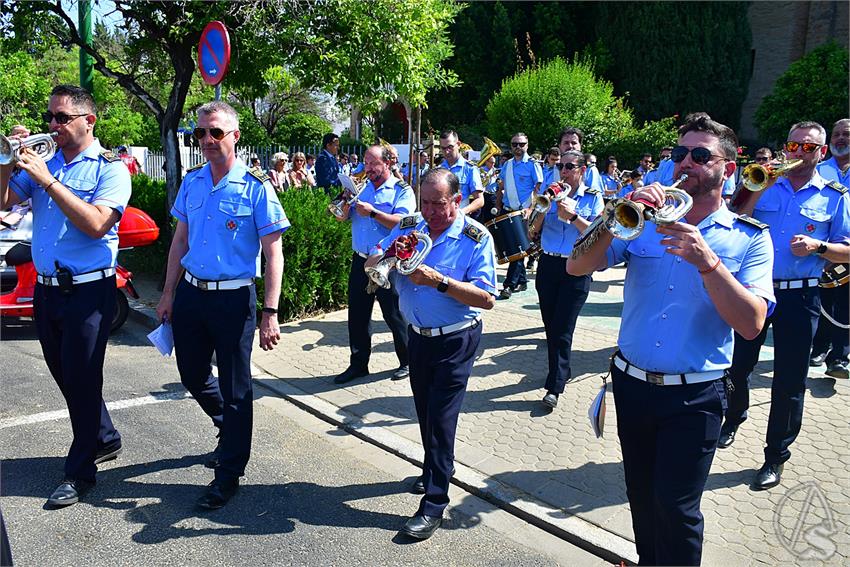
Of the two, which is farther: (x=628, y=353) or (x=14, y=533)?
(x=14, y=533)

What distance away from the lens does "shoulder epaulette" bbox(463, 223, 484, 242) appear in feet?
12.9

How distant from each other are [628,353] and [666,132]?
19911mm

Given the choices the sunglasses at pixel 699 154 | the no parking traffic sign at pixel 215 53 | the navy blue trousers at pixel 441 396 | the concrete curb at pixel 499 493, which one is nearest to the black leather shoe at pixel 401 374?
the concrete curb at pixel 499 493

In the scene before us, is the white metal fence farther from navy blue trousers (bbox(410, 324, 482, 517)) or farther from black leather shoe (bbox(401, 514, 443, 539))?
black leather shoe (bbox(401, 514, 443, 539))

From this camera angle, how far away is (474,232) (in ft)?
13.0

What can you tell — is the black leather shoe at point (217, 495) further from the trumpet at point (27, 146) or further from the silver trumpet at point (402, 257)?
the trumpet at point (27, 146)

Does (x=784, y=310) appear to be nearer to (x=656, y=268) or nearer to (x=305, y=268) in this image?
(x=656, y=268)

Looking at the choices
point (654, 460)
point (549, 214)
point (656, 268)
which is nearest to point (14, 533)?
point (654, 460)

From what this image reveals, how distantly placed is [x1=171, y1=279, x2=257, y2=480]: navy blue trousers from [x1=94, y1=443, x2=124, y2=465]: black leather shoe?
0.95 metres

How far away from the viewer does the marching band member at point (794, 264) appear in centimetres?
440

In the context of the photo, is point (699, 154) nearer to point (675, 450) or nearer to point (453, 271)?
point (675, 450)

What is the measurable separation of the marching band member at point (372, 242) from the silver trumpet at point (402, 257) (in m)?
2.41

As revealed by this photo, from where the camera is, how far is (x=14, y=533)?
378cm

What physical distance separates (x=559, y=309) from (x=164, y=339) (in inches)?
121
